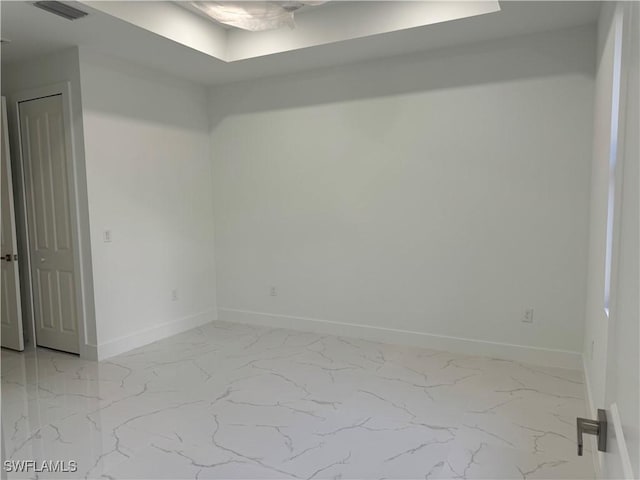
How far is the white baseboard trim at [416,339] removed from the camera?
3.71 metres

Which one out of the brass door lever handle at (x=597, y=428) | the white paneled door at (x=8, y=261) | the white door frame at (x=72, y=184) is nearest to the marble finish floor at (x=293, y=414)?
the white paneled door at (x=8, y=261)

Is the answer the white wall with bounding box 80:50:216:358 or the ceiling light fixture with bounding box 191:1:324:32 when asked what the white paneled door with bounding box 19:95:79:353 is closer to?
the white wall with bounding box 80:50:216:358

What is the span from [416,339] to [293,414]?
1691mm

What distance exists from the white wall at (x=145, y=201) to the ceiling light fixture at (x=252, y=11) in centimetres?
166

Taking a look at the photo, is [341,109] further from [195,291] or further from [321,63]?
[195,291]

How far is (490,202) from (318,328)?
209 cm

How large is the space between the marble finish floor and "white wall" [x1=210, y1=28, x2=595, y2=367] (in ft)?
1.59

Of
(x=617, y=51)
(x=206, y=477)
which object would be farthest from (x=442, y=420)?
(x=617, y=51)

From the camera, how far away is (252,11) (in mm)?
2773

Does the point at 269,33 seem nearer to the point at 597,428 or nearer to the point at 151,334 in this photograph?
the point at 151,334

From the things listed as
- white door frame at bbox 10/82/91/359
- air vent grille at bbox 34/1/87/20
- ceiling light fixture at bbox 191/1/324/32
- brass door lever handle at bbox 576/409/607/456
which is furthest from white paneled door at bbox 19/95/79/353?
brass door lever handle at bbox 576/409/607/456

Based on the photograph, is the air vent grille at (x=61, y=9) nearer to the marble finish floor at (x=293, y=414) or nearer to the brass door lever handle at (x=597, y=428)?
the marble finish floor at (x=293, y=414)

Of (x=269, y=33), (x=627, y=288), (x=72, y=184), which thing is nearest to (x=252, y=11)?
(x=269, y=33)

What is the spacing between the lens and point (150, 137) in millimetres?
4441
